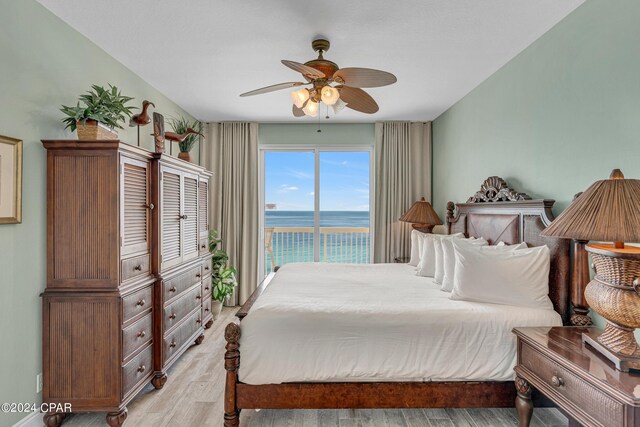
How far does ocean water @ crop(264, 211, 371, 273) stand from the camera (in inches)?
209

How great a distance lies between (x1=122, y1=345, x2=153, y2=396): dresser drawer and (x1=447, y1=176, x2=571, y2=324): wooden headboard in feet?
9.51

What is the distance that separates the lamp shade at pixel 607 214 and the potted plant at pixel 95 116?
277cm

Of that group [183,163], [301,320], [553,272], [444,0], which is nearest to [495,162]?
[553,272]

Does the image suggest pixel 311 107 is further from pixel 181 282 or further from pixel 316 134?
pixel 316 134

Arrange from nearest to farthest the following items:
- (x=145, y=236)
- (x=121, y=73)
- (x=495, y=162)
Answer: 1. (x=145, y=236)
2. (x=121, y=73)
3. (x=495, y=162)

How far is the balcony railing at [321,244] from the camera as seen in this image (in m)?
5.36

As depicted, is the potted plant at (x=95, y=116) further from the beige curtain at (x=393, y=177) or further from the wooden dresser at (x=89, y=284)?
the beige curtain at (x=393, y=177)

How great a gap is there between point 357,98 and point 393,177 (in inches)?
96.8

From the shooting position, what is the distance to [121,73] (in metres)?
3.07

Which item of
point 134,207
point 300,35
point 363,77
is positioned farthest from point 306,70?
point 134,207

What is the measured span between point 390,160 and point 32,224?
4.13 meters

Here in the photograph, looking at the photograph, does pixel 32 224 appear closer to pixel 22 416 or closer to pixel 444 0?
pixel 22 416

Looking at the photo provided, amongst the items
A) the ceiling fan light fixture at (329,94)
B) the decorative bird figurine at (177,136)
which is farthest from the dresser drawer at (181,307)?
the ceiling fan light fixture at (329,94)

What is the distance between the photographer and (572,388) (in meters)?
1.55
